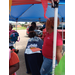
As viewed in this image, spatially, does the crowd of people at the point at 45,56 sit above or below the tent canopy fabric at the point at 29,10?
below

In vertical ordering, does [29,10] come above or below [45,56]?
above

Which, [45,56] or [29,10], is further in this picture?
[29,10]

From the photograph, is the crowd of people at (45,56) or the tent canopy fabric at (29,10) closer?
the crowd of people at (45,56)

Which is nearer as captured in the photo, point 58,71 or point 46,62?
point 58,71

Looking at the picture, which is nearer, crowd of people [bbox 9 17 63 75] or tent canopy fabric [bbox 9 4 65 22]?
crowd of people [bbox 9 17 63 75]

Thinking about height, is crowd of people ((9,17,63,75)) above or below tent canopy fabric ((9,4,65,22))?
below

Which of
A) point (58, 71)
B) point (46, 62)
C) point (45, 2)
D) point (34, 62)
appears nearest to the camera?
point (58, 71)
